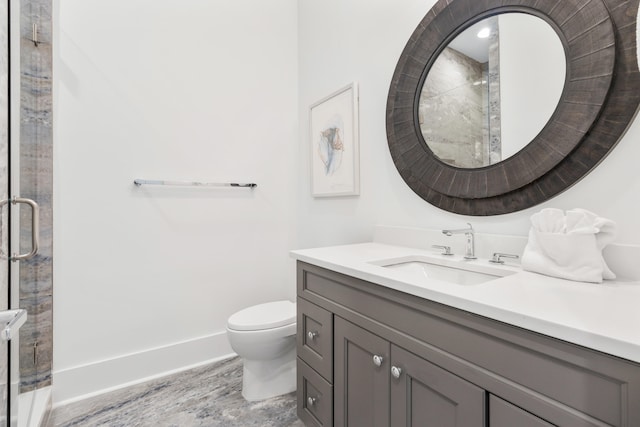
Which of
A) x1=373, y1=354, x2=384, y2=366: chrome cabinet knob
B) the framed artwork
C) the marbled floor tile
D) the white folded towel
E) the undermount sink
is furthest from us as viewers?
the framed artwork

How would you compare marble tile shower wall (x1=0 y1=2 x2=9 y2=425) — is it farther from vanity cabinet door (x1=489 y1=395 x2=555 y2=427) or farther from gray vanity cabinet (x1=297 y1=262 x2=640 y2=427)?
vanity cabinet door (x1=489 y1=395 x2=555 y2=427)

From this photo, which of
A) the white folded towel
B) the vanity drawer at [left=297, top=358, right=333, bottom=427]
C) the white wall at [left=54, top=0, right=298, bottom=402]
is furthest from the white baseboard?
the white folded towel

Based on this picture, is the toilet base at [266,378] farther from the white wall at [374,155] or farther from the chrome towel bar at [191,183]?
the chrome towel bar at [191,183]

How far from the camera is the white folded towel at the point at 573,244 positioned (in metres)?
A: 0.82

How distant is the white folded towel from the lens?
82 cm

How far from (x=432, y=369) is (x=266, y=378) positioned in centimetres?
117

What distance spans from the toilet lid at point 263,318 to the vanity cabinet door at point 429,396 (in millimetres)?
847

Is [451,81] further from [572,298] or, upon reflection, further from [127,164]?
[127,164]

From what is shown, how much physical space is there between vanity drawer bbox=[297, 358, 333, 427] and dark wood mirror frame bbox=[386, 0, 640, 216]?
3.05ft

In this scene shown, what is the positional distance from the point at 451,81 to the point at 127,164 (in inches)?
73.1

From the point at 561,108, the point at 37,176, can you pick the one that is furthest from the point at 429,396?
the point at 37,176

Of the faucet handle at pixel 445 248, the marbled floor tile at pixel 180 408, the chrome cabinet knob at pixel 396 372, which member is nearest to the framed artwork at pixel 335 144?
the faucet handle at pixel 445 248

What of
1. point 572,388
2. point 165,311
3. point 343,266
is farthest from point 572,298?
point 165,311

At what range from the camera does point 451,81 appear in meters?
1.33
